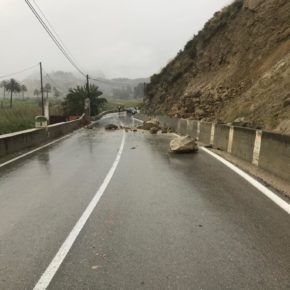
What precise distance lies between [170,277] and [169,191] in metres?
4.34

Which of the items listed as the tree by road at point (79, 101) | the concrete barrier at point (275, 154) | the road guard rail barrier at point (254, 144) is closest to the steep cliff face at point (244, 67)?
the road guard rail barrier at point (254, 144)

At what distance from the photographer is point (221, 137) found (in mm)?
16062

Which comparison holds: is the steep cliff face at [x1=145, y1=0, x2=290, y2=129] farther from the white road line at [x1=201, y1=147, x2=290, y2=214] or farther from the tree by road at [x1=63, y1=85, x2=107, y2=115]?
the tree by road at [x1=63, y1=85, x2=107, y2=115]

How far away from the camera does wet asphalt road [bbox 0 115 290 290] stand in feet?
14.1

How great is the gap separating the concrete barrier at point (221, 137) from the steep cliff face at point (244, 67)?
1913mm

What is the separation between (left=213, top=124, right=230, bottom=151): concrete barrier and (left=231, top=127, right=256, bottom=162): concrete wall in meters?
1.09

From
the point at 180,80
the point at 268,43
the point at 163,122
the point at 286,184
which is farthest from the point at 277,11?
the point at 286,184

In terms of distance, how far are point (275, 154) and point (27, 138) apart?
41.8ft

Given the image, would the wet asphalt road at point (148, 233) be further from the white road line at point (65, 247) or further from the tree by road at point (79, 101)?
the tree by road at point (79, 101)

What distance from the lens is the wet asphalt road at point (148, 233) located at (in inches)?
169

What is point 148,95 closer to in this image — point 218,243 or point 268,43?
point 268,43

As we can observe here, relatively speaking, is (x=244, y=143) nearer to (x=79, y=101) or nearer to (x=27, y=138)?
(x=27, y=138)

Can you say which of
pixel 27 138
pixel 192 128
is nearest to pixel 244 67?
pixel 192 128

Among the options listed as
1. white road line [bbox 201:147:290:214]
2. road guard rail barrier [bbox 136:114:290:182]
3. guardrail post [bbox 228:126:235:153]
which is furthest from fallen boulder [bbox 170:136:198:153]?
white road line [bbox 201:147:290:214]
